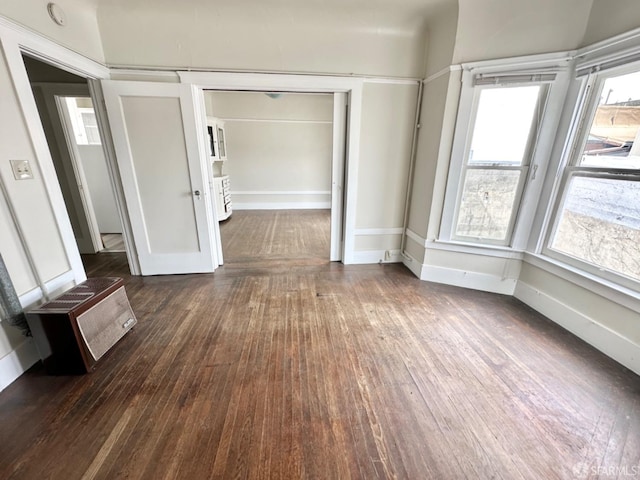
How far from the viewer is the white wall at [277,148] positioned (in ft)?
20.7

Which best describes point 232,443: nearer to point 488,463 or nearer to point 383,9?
point 488,463

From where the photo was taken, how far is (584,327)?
2117 mm

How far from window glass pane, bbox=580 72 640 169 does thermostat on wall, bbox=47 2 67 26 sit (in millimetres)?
4268

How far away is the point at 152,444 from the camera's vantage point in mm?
1343

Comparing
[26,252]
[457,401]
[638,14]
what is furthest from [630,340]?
[26,252]

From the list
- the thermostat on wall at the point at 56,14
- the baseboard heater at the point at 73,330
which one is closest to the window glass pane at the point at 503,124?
the baseboard heater at the point at 73,330

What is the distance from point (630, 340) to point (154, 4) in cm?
471

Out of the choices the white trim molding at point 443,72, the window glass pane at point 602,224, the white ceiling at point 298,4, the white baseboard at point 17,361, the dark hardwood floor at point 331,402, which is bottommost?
the dark hardwood floor at point 331,402

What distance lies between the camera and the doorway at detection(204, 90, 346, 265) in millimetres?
5797

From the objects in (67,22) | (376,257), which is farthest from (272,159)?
(67,22)

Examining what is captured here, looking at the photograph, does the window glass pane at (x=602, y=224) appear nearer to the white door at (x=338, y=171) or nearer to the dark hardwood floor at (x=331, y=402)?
the dark hardwood floor at (x=331, y=402)

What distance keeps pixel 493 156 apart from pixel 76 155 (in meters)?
4.93

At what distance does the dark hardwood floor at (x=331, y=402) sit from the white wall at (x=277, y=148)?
4709 millimetres

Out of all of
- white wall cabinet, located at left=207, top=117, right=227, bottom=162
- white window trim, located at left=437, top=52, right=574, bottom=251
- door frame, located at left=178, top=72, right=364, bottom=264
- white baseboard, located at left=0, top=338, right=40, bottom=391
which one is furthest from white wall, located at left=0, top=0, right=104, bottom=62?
white window trim, located at left=437, top=52, right=574, bottom=251
